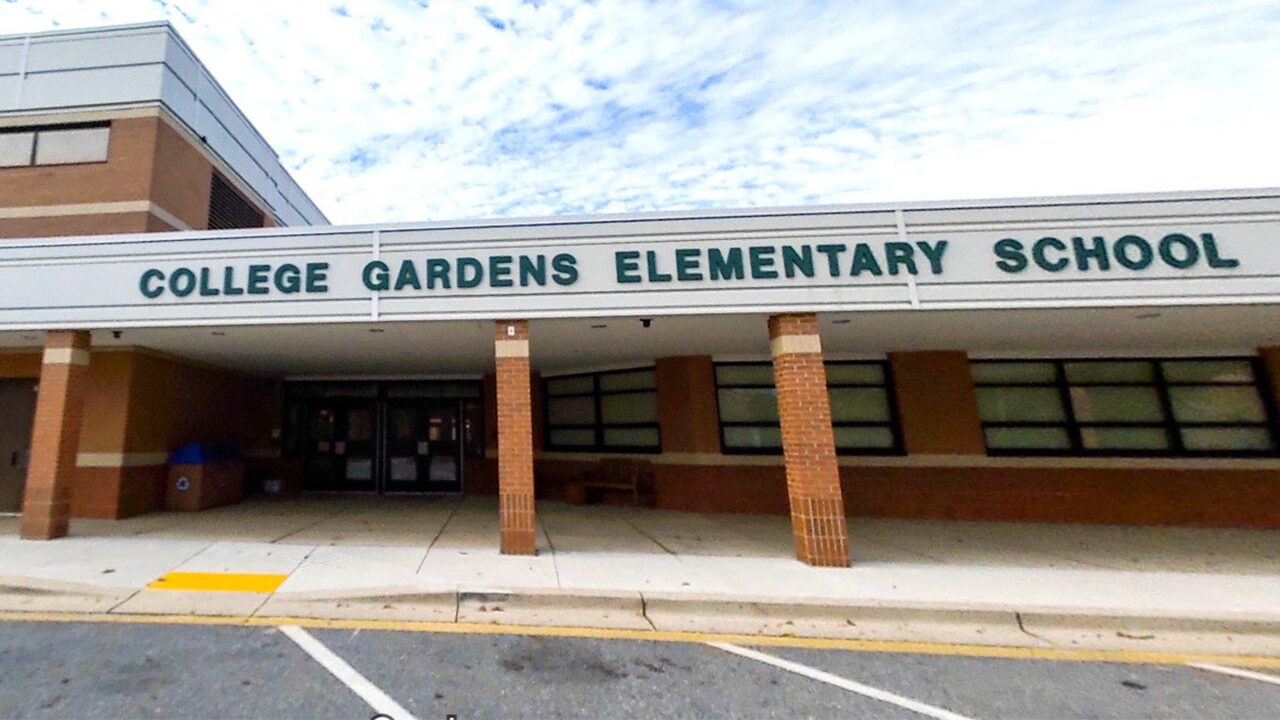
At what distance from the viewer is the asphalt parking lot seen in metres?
3.49

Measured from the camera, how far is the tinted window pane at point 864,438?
34.5 feet

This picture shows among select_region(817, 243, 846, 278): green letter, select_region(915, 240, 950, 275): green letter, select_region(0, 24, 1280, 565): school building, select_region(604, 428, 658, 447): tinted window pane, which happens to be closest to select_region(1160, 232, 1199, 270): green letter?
select_region(0, 24, 1280, 565): school building

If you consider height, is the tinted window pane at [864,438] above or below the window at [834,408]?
below

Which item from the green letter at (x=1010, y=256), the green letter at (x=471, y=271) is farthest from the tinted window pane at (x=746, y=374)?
the green letter at (x=471, y=271)

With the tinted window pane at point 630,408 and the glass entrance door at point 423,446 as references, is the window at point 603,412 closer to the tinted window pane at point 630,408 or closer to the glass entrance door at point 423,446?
the tinted window pane at point 630,408

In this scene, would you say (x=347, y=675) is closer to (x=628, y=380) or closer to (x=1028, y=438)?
(x=628, y=380)

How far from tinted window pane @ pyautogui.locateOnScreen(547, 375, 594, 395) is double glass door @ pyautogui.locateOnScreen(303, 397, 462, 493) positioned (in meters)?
2.90

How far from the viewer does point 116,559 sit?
6.69m

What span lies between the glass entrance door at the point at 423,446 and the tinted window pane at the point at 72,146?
869 cm

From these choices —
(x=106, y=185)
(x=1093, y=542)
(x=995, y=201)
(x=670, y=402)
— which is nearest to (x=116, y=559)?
(x=670, y=402)

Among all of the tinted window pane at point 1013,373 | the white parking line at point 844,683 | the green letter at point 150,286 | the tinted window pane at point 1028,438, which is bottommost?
the white parking line at point 844,683

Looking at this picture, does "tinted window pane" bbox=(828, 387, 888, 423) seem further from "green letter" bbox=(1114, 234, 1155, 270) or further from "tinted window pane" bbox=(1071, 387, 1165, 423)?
"green letter" bbox=(1114, 234, 1155, 270)

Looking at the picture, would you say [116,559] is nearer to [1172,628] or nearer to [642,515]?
[642,515]

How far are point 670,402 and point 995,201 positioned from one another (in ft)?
22.1
